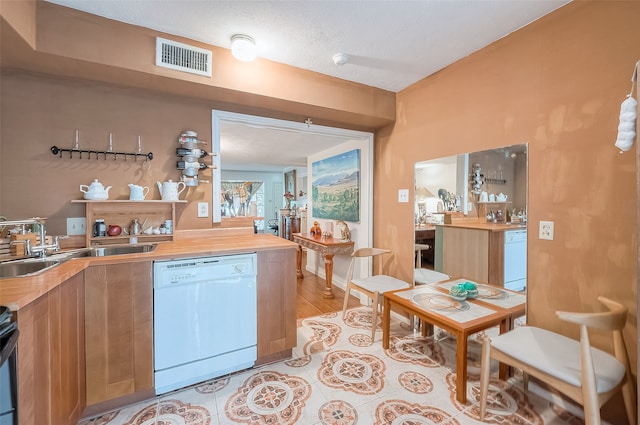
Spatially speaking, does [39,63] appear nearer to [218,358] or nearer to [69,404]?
[69,404]

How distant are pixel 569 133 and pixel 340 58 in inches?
62.0

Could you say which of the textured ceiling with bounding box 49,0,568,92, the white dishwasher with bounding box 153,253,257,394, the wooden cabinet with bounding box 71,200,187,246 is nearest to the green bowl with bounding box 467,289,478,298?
the white dishwasher with bounding box 153,253,257,394

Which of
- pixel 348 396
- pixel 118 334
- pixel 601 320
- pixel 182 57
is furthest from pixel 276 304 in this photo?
pixel 182 57

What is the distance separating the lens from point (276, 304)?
204cm

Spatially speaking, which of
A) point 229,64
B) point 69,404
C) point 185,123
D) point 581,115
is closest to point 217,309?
point 69,404

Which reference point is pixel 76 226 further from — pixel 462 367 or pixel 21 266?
pixel 462 367

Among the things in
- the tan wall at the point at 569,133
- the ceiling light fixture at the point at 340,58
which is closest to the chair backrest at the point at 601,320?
the tan wall at the point at 569,133

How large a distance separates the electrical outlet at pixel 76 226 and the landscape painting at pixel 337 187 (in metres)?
2.67

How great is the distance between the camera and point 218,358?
1.83 m

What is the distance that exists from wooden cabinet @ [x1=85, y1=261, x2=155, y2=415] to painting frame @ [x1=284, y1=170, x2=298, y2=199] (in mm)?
6001

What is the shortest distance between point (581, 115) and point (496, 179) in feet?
1.93

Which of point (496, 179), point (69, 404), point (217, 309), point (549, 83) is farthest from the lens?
point (496, 179)

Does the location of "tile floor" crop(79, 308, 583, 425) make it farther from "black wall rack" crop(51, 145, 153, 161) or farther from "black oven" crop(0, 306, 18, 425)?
"black wall rack" crop(51, 145, 153, 161)

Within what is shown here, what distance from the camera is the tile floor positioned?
153cm
